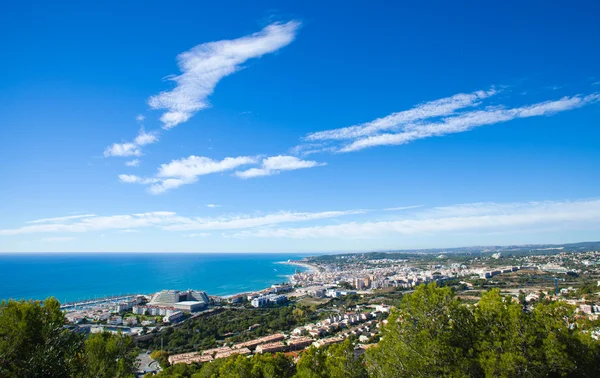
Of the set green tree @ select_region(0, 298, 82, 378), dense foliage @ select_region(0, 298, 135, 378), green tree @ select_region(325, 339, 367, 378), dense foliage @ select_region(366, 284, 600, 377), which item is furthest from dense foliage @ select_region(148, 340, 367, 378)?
green tree @ select_region(0, 298, 82, 378)

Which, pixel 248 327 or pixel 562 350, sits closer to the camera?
pixel 562 350

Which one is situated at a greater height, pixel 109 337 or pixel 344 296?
pixel 109 337

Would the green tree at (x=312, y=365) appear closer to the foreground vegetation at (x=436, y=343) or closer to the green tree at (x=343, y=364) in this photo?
the green tree at (x=343, y=364)

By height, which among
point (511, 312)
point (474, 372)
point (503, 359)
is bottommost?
point (474, 372)

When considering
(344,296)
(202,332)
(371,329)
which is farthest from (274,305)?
(371,329)

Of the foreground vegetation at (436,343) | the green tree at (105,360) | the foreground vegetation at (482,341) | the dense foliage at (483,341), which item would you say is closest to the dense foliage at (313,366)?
the foreground vegetation at (482,341)

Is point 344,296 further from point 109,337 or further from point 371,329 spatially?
point 109,337

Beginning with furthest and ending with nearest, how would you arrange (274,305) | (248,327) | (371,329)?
(274,305) < (248,327) < (371,329)
